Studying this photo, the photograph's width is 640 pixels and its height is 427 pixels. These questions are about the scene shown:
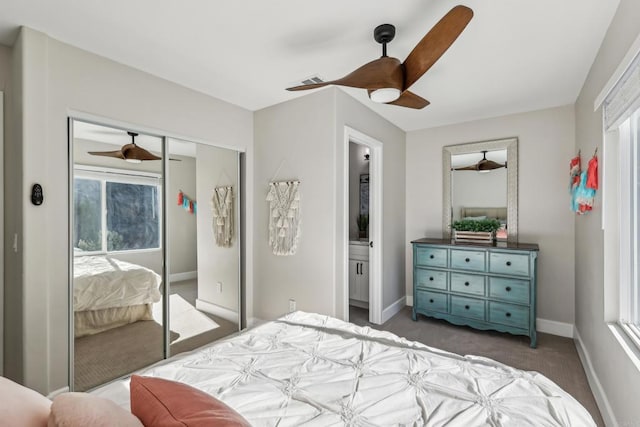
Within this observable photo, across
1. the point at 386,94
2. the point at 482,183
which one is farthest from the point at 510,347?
the point at 386,94

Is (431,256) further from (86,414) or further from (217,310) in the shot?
(86,414)

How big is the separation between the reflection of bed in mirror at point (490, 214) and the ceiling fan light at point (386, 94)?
2370mm

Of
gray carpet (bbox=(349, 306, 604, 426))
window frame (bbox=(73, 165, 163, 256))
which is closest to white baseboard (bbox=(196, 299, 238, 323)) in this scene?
window frame (bbox=(73, 165, 163, 256))

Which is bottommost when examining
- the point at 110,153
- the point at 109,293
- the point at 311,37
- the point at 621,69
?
the point at 109,293

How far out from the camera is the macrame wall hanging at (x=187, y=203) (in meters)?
2.81

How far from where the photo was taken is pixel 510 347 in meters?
3.00

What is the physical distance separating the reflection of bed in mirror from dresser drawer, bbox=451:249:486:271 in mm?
539

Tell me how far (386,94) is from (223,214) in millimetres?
2101

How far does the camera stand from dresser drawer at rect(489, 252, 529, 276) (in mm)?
3037

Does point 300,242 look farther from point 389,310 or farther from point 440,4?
point 440,4

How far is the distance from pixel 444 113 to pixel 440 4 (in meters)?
2.01

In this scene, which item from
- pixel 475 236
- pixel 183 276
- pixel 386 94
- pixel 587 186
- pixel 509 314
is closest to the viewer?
pixel 386 94

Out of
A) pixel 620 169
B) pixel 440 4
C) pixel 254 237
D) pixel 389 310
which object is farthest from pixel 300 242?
pixel 620 169

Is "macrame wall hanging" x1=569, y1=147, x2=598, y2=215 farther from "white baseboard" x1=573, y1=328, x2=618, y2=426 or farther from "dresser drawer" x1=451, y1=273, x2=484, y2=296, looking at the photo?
"white baseboard" x1=573, y1=328, x2=618, y2=426
